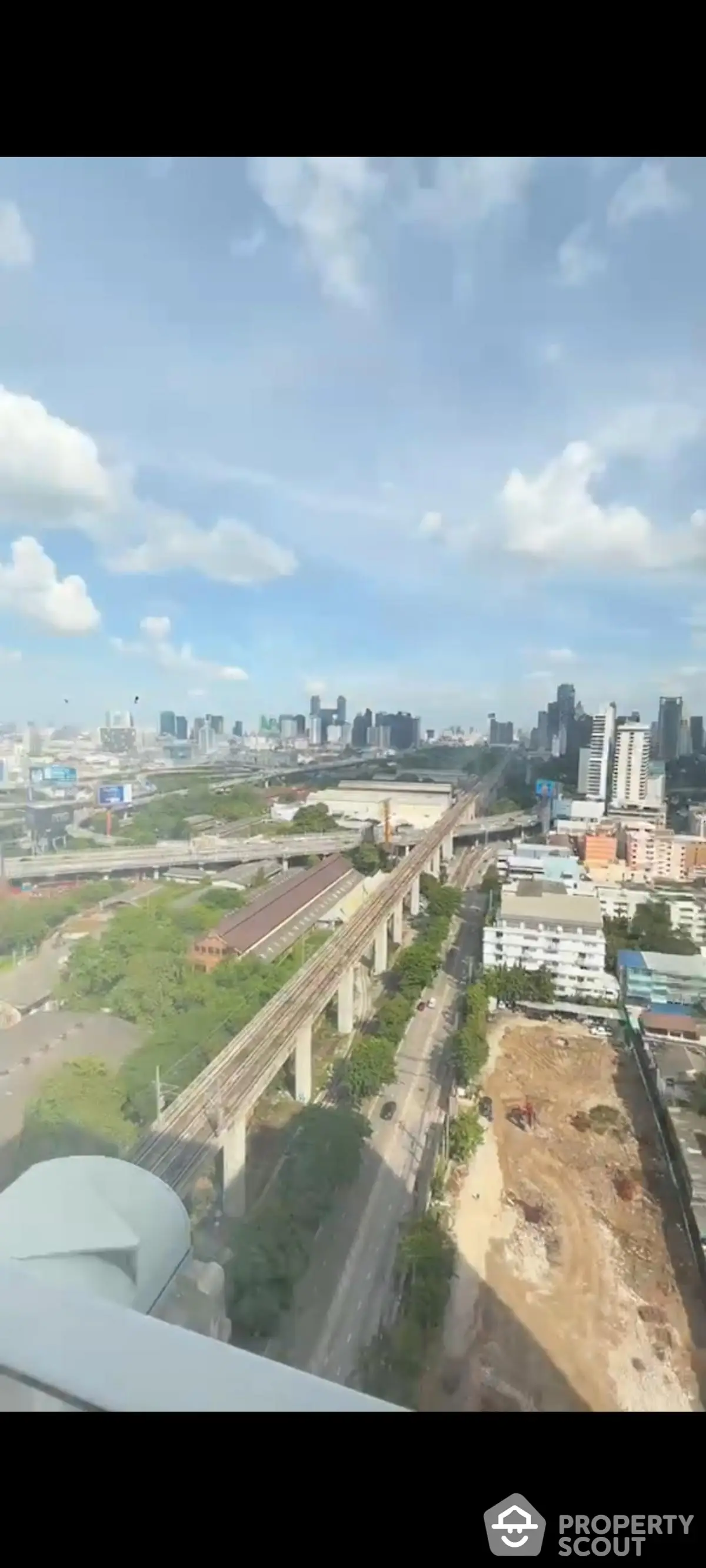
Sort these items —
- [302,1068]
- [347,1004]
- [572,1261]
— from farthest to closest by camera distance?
[347,1004] → [302,1068] → [572,1261]

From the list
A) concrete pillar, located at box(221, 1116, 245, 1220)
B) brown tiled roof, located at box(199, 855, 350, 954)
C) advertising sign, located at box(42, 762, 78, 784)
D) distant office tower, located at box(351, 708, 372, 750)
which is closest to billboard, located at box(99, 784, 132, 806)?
advertising sign, located at box(42, 762, 78, 784)

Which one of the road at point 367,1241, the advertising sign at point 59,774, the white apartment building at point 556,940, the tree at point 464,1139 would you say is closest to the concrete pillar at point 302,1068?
the road at point 367,1241

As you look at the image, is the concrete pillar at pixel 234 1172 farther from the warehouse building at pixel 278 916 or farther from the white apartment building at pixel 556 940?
the white apartment building at pixel 556 940

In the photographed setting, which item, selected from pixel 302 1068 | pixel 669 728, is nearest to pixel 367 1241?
pixel 302 1068
